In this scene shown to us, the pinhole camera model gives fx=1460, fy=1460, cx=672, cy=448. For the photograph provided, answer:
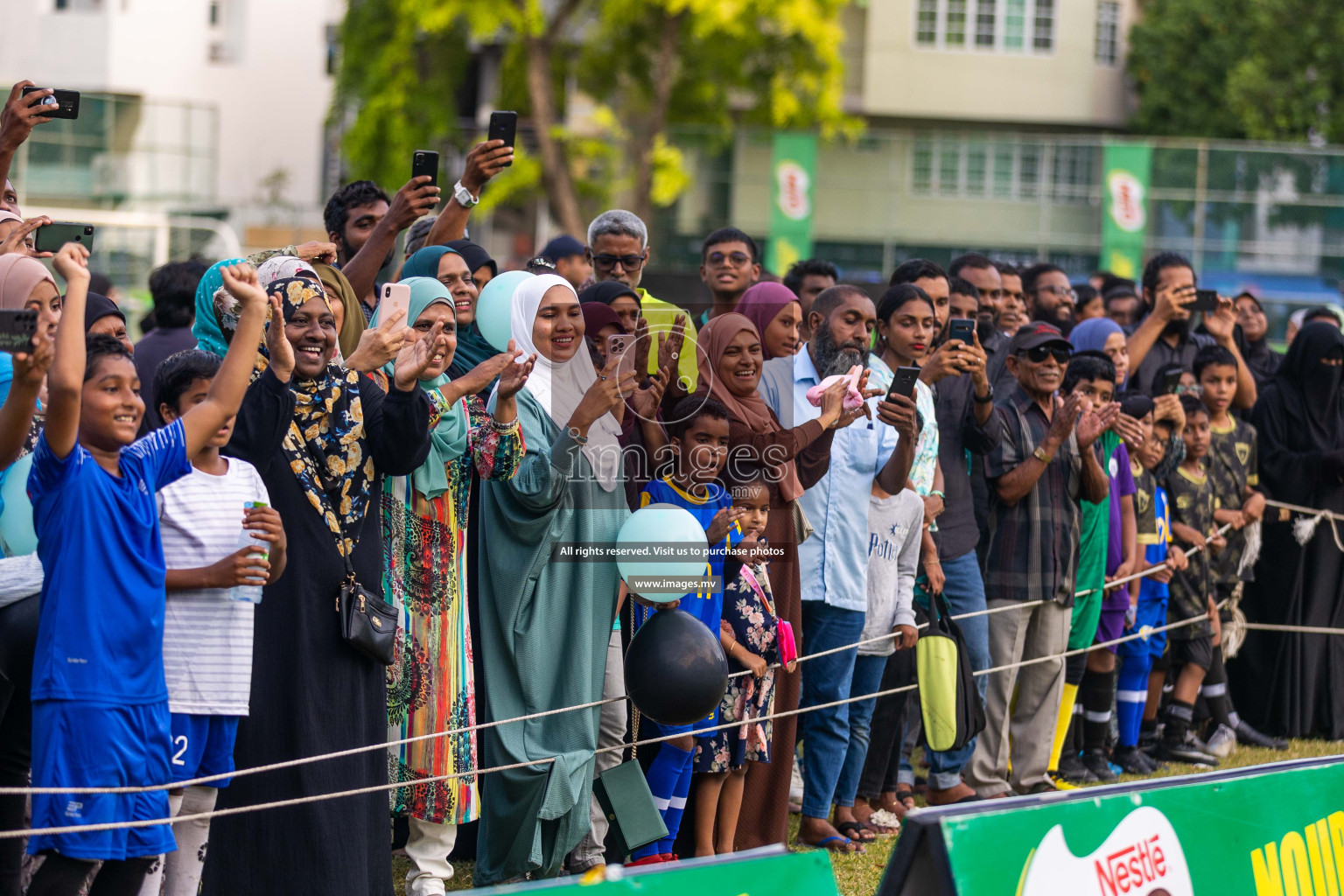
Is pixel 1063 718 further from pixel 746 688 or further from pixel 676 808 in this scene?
pixel 676 808

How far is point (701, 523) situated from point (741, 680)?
611 mm

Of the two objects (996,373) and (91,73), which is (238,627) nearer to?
(996,373)

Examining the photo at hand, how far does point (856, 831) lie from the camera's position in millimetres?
6008

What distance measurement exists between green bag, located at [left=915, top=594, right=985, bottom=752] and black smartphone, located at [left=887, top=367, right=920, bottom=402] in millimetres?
1179

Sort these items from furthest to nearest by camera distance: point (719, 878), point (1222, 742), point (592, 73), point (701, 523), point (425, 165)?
point (592, 73) → point (1222, 742) → point (425, 165) → point (701, 523) → point (719, 878)

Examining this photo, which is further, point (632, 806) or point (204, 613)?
point (632, 806)

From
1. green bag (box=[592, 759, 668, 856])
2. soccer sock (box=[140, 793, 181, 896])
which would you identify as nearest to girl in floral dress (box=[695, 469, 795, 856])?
green bag (box=[592, 759, 668, 856])

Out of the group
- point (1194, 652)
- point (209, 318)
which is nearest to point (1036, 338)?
point (1194, 652)

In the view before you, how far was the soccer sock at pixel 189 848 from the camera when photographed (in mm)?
3918

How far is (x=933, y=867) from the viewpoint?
349 cm

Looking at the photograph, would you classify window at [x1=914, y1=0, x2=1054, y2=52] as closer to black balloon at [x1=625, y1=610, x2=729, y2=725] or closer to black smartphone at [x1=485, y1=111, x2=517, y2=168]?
black smartphone at [x1=485, y1=111, x2=517, y2=168]

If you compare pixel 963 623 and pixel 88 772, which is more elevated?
pixel 88 772

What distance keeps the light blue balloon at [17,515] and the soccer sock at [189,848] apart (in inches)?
33.2

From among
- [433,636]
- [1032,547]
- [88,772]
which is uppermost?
[1032,547]
